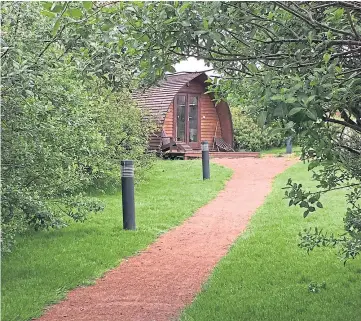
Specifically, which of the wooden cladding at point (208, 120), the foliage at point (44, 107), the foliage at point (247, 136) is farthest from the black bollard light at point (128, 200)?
the foliage at point (247, 136)

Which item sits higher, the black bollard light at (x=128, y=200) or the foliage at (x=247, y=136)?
the foliage at (x=247, y=136)

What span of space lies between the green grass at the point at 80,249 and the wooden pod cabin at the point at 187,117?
9.41 m

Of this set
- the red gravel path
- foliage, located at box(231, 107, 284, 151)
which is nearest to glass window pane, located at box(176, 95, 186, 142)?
foliage, located at box(231, 107, 284, 151)

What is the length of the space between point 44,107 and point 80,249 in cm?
304

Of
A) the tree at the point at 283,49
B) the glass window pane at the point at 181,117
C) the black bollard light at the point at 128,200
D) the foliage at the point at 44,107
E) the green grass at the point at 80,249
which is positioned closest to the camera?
the tree at the point at 283,49

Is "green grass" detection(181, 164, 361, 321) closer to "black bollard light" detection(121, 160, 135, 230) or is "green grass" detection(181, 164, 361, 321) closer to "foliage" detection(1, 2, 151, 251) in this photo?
"black bollard light" detection(121, 160, 135, 230)

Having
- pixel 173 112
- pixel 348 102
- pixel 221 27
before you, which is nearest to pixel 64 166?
pixel 221 27

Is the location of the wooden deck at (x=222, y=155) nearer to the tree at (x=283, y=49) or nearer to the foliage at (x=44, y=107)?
the foliage at (x=44, y=107)

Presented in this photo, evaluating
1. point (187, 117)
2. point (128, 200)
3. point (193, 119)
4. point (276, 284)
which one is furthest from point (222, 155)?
point (276, 284)

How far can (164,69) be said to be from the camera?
3.49 m

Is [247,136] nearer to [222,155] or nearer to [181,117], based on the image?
[222,155]

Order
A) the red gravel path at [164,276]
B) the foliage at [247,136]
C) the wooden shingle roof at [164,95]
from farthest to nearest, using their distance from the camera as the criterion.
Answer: the foliage at [247,136] < the wooden shingle roof at [164,95] < the red gravel path at [164,276]

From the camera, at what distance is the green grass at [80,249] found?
5461 millimetres

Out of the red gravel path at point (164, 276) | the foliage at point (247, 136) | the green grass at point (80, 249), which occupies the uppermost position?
the foliage at point (247, 136)
